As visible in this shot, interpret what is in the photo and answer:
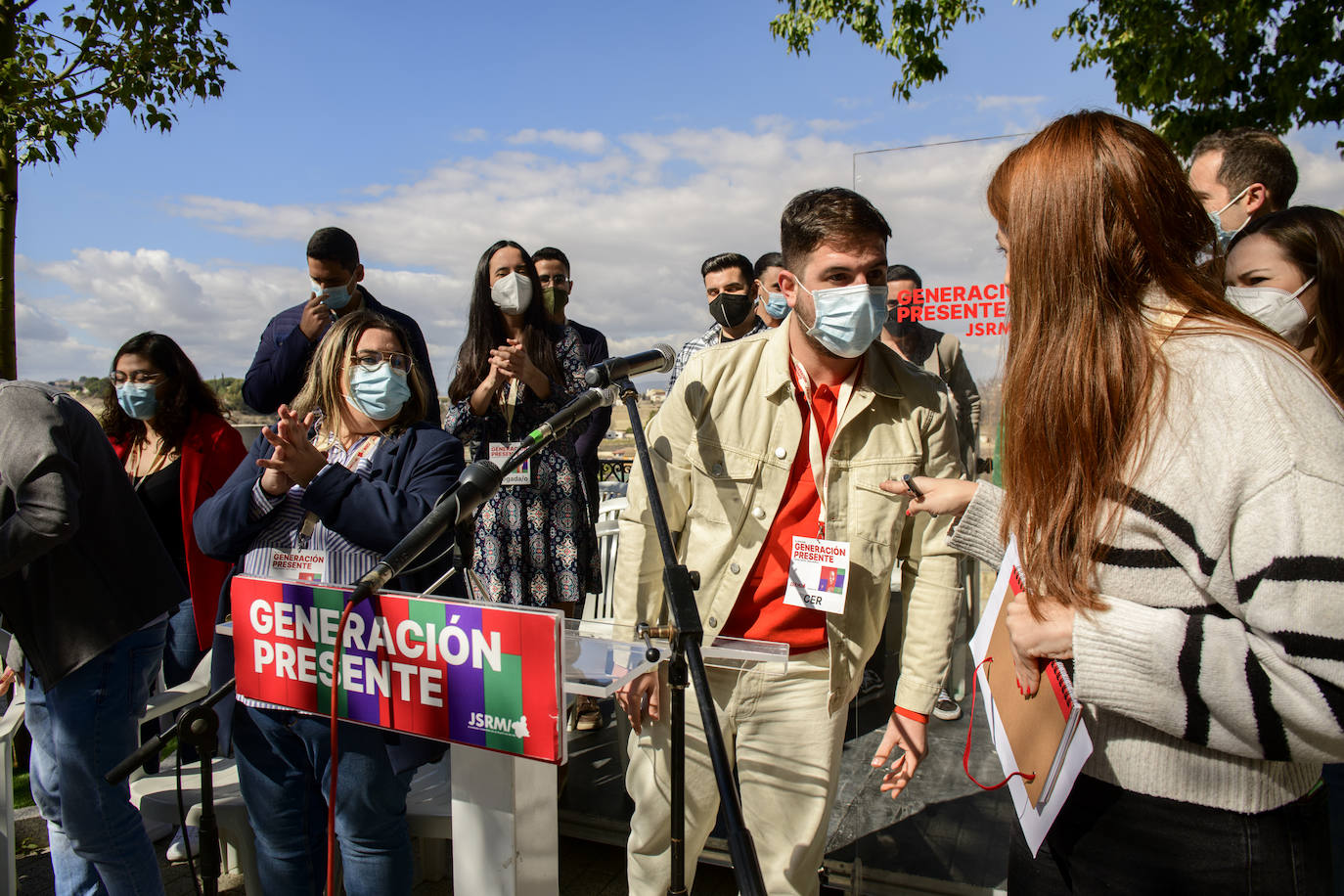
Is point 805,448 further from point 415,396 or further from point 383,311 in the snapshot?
point 383,311

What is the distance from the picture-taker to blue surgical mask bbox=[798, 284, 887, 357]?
80.5 inches

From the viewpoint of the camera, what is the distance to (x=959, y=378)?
365 cm

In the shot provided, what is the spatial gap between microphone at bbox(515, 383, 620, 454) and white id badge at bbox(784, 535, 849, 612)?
0.63 metres

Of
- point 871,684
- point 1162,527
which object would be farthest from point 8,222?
point 1162,527

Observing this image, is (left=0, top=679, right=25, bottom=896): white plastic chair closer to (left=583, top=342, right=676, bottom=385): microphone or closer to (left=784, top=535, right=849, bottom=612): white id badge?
(left=583, top=342, right=676, bottom=385): microphone

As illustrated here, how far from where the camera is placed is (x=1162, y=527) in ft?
3.64

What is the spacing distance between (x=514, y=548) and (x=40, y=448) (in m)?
1.65

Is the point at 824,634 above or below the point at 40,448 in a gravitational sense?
below

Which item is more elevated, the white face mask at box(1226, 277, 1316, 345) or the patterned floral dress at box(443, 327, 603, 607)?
the white face mask at box(1226, 277, 1316, 345)

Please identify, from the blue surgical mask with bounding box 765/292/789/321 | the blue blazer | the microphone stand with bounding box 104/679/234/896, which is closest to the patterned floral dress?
the blue blazer

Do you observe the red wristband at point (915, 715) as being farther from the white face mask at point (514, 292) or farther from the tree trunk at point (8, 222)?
the tree trunk at point (8, 222)

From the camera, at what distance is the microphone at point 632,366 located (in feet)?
6.06

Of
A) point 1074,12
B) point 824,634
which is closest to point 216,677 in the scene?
point 824,634

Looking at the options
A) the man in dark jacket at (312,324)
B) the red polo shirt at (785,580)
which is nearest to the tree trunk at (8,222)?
the man in dark jacket at (312,324)
